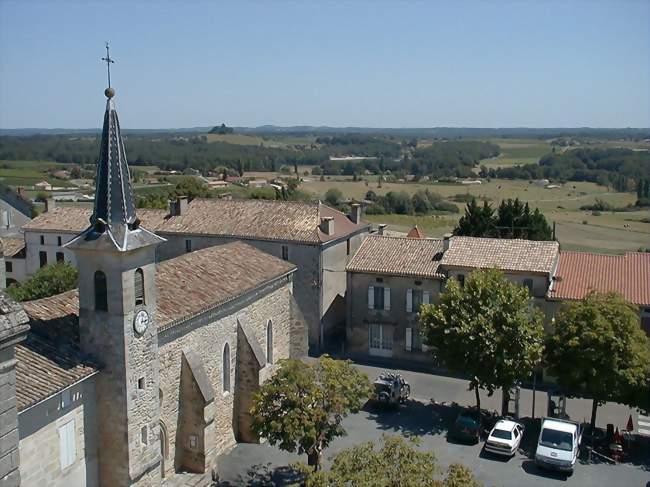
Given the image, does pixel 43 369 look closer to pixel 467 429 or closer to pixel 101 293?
pixel 101 293

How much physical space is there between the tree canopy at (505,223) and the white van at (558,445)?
23.6 metres

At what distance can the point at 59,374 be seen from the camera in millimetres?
18844

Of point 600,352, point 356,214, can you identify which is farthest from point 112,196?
point 356,214

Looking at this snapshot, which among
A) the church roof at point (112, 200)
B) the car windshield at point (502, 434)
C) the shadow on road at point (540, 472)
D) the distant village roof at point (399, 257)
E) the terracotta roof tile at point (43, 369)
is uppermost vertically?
the church roof at point (112, 200)

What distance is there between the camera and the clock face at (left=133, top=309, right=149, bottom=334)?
20484 mm

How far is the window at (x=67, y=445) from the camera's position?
62.7ft

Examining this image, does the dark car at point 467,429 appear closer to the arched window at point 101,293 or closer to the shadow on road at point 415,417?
the shadow on road at point 415,417

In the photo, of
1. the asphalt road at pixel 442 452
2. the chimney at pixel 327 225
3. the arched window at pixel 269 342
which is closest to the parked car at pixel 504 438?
the asphalt road at pixel 442 452

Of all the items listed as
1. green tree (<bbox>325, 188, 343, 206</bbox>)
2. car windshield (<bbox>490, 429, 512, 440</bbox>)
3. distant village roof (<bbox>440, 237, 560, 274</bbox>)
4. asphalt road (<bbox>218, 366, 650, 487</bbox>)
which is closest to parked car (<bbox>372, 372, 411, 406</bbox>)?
asphalt road (<bbox>218, 366, 650, 487</bbox>)

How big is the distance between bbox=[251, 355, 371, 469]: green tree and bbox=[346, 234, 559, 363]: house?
14.2 m

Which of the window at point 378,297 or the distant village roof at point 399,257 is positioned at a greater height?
the distant village roof at point 399,257

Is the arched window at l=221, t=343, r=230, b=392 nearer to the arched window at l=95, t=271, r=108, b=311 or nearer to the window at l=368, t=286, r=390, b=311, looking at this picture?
the arched window at l=95, t=271, r=108, b=311

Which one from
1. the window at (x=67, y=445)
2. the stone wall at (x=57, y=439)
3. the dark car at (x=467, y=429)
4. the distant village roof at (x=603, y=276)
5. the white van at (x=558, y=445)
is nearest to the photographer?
the stone wall at (x=57, y=439)

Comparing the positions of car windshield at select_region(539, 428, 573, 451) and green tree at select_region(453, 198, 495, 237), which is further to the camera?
green tree at select_region(453, 198, 495, 237)
